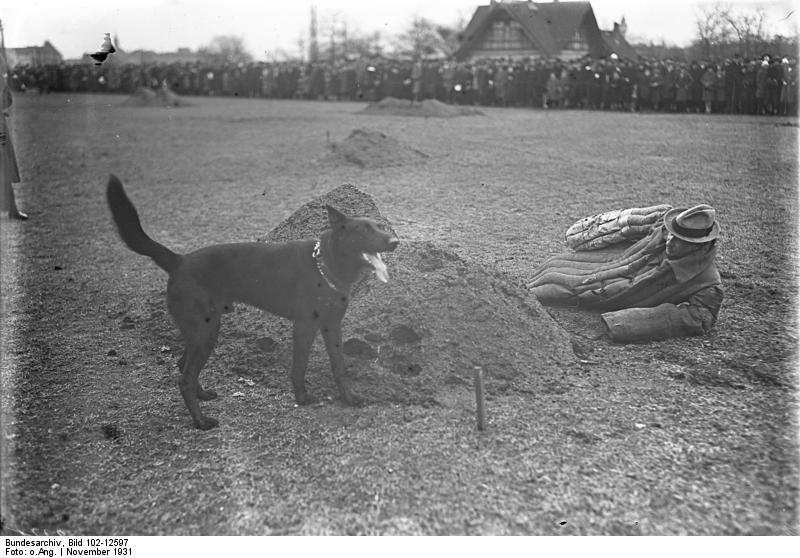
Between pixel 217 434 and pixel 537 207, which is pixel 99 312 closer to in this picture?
pixel 217 434

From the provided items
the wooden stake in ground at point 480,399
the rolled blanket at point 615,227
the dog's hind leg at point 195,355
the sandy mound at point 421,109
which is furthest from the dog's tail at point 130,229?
the sandy mound at point 421,109

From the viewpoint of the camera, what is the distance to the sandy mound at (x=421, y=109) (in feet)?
76.7

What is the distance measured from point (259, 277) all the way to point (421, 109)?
2128 centimetres

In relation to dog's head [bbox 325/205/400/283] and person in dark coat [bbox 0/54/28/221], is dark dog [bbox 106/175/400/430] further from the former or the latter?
person in dark coat [bbox 0/54/28/221]

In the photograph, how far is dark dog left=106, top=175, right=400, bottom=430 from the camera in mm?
3564

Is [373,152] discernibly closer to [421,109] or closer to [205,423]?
[205,423]

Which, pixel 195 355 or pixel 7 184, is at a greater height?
pixel 7 184

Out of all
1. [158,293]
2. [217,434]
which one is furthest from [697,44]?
[217,434]

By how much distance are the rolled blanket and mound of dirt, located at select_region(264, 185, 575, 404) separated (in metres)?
0.95

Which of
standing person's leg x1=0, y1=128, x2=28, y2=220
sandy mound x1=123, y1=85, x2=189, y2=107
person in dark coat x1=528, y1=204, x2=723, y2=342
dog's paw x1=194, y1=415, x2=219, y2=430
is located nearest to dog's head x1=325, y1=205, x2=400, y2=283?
dog's paw x1=194, y1=415, x2=219, y2=430

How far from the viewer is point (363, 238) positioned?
352 centimetres

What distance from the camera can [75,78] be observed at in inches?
1550

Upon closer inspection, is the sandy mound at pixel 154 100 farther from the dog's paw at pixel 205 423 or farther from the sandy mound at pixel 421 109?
the dog's paw at pixel 205 423

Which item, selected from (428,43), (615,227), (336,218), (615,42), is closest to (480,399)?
(336,218)
